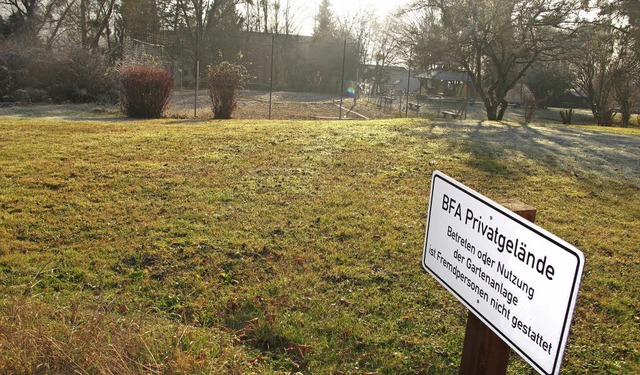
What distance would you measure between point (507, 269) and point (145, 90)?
14.4 meters

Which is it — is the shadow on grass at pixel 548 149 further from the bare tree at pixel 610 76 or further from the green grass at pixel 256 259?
the bare tree at pixel 610 76

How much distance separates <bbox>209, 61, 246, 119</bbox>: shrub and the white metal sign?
1391 cm

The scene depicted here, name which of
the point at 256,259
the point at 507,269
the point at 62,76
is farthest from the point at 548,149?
the point at 62,76

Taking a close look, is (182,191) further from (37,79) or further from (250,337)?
(37,79)

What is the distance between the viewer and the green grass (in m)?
3.09

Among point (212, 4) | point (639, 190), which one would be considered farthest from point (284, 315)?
point (212, 4)

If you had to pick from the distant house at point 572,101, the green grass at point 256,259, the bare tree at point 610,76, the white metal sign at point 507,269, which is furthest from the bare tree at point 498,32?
the distant house at point 572,101

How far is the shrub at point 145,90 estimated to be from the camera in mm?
14375

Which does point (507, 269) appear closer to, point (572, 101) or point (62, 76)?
point (62, 76)

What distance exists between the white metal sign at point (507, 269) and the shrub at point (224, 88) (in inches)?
548

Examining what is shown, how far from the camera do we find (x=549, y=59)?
19.3 metres

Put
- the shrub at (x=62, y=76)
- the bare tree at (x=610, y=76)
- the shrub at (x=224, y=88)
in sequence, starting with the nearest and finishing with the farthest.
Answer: the shrub at (x=224, y=88) → the shrub at (x=62, y=76) → the bare tree at (x=610, y=76)

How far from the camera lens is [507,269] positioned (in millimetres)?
1525

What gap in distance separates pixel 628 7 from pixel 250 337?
1038 inches
